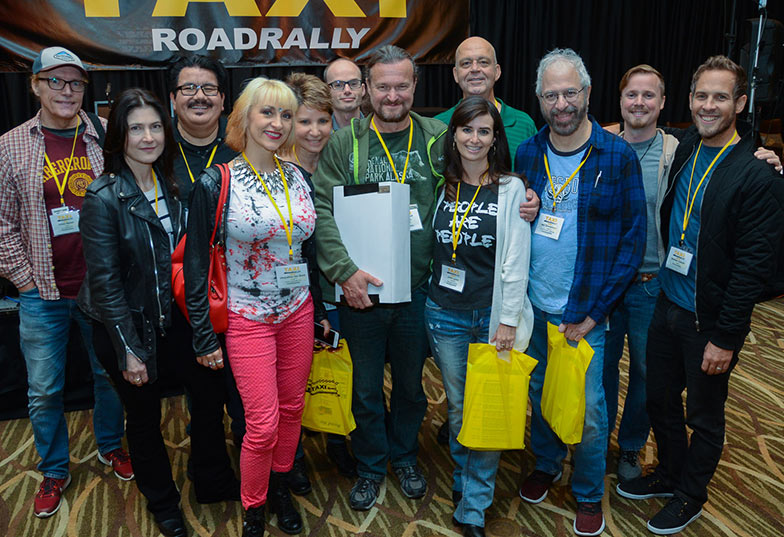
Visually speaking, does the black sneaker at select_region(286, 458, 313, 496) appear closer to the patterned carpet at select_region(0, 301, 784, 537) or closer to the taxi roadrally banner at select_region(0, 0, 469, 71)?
the patterned carpet at select_region(0, 301, 784, 537)

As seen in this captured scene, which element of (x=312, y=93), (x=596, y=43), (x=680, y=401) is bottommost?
(x=680, y=401)

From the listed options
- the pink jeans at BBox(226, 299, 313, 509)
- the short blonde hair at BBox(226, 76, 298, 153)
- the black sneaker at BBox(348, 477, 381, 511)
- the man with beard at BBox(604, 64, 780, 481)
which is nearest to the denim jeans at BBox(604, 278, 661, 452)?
the man with beard at BBox(604, 64, 780, 481)

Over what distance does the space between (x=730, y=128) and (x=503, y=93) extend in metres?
3.67

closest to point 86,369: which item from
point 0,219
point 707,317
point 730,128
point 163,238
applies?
point 0,219

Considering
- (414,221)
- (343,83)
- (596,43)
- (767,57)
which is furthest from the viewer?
(596,43)

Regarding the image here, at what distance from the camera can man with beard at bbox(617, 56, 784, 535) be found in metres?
1.88

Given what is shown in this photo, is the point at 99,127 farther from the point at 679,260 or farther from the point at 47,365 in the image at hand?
the point at 679,260

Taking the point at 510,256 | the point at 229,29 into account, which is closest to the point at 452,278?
the point at 510,256

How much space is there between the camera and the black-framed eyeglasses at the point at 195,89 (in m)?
2.27

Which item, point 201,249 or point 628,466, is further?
point 628,466

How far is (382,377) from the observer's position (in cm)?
236

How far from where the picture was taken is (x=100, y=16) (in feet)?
12.7

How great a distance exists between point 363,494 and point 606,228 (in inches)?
56.7

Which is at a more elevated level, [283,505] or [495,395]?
[495,395]
